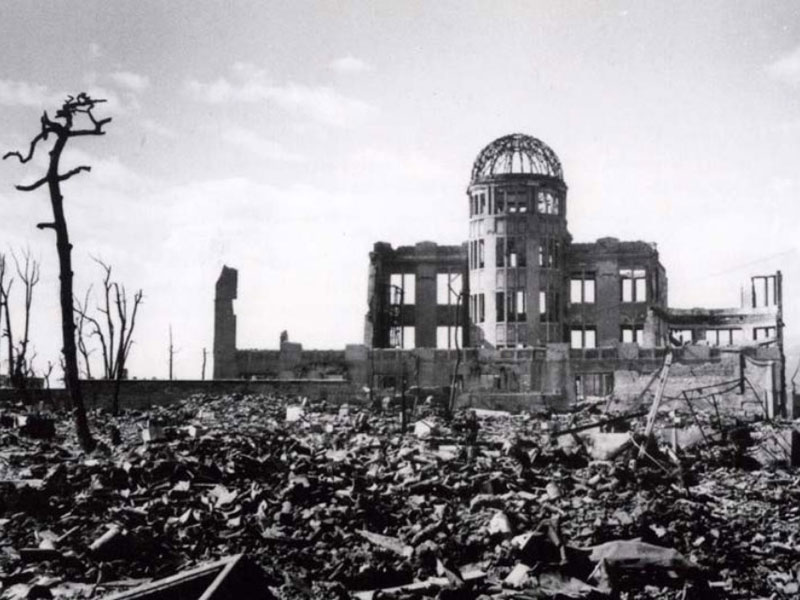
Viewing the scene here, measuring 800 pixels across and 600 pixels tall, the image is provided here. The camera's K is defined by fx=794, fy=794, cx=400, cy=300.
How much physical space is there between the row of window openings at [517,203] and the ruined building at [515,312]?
0.06 meters

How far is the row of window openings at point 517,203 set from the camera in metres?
46.0

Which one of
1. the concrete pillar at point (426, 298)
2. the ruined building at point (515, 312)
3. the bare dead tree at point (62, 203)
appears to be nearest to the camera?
the bare dead tree at point (62, 203)

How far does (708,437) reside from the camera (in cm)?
1719

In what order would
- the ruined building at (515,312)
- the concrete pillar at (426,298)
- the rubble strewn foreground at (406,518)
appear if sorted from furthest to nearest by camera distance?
the concrete pillar at (426,298) → the ruined building at (515,312) → the rubble strewn foreground at (406,518)

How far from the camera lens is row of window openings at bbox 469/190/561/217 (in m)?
46.0

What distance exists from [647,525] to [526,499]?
239cm

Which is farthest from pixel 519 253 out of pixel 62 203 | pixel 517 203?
pixel 62 203

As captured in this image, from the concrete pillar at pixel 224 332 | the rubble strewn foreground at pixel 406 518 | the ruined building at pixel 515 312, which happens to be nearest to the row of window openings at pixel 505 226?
the ruined building at pixel 515 312

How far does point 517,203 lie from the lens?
151ft

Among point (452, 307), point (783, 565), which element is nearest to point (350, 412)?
point (783, 565)

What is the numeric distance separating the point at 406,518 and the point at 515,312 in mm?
36321

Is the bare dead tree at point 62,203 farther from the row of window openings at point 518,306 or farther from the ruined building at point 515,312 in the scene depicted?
the row of window openings at point 518,306

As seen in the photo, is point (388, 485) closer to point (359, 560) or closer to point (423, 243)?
point (359, 560)

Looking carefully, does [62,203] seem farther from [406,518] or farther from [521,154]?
[521,154]
